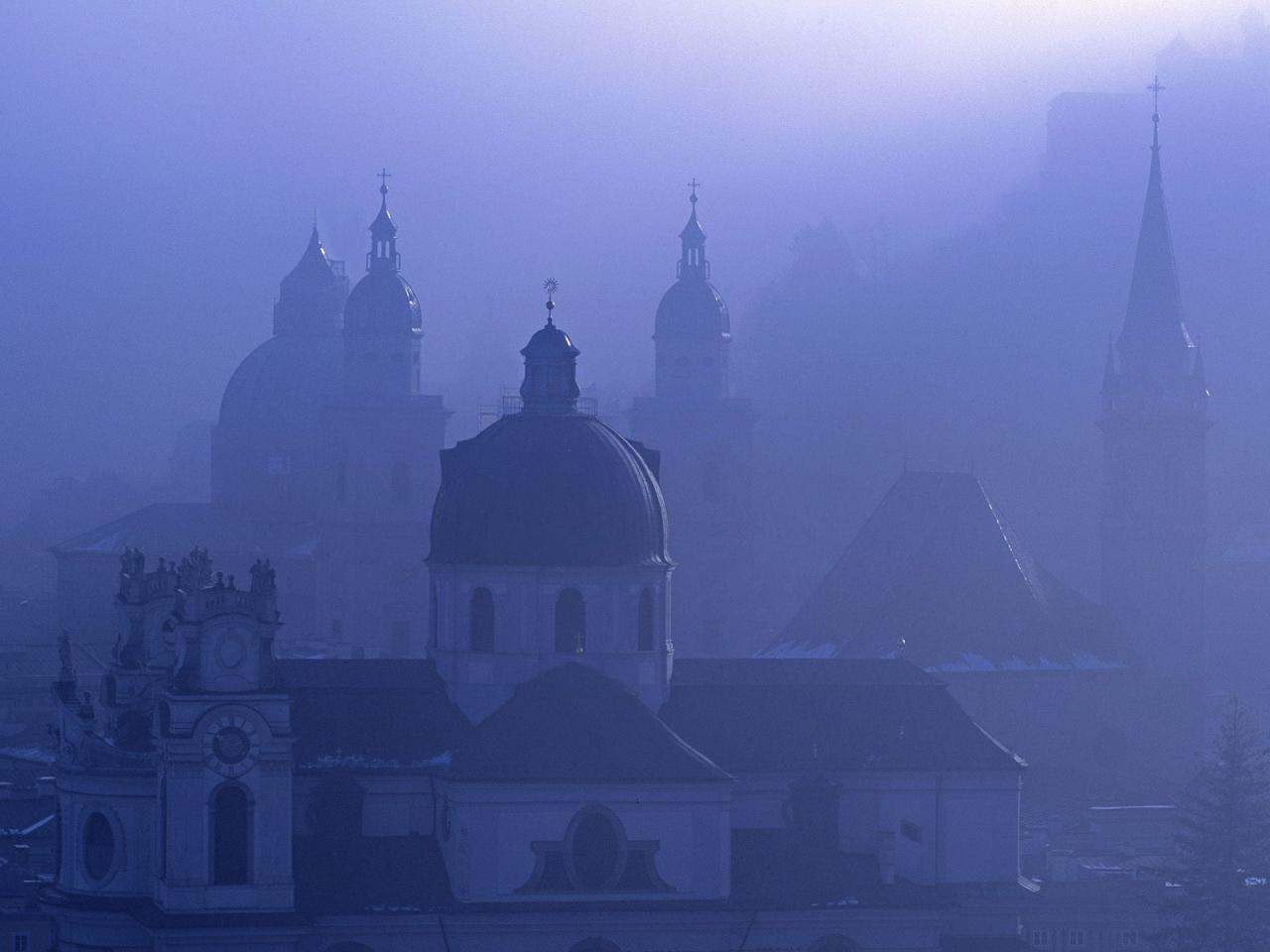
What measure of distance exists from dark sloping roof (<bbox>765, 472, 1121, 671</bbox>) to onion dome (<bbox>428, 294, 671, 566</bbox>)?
1054 inches

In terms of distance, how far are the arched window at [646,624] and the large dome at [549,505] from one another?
689mm

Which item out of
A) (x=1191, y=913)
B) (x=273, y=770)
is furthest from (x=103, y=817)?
(x=1191, y=913)

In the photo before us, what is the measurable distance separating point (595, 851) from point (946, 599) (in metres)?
34.5

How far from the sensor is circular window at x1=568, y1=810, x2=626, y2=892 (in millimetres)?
62156

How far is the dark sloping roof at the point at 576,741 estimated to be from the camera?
205ft

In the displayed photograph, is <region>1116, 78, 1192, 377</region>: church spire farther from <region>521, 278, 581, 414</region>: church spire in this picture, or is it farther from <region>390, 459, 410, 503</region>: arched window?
<region>521, 278, 581, 414</region>: church spire

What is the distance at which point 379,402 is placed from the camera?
105 m

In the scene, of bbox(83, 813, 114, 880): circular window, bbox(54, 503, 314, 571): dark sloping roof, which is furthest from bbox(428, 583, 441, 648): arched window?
bbox(54, 503, 314, 571): dark sloping roof

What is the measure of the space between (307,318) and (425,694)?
64.4m

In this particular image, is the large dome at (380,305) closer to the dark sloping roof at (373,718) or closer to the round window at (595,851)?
the dark sloping roof at (373,718)

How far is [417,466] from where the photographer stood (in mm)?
106062

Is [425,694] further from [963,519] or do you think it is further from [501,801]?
[963,519]

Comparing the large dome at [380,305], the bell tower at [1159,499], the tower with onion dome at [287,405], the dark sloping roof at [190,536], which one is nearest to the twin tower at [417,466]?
the large dome at [380,305]

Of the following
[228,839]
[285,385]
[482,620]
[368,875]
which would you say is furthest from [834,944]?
[285,385]
